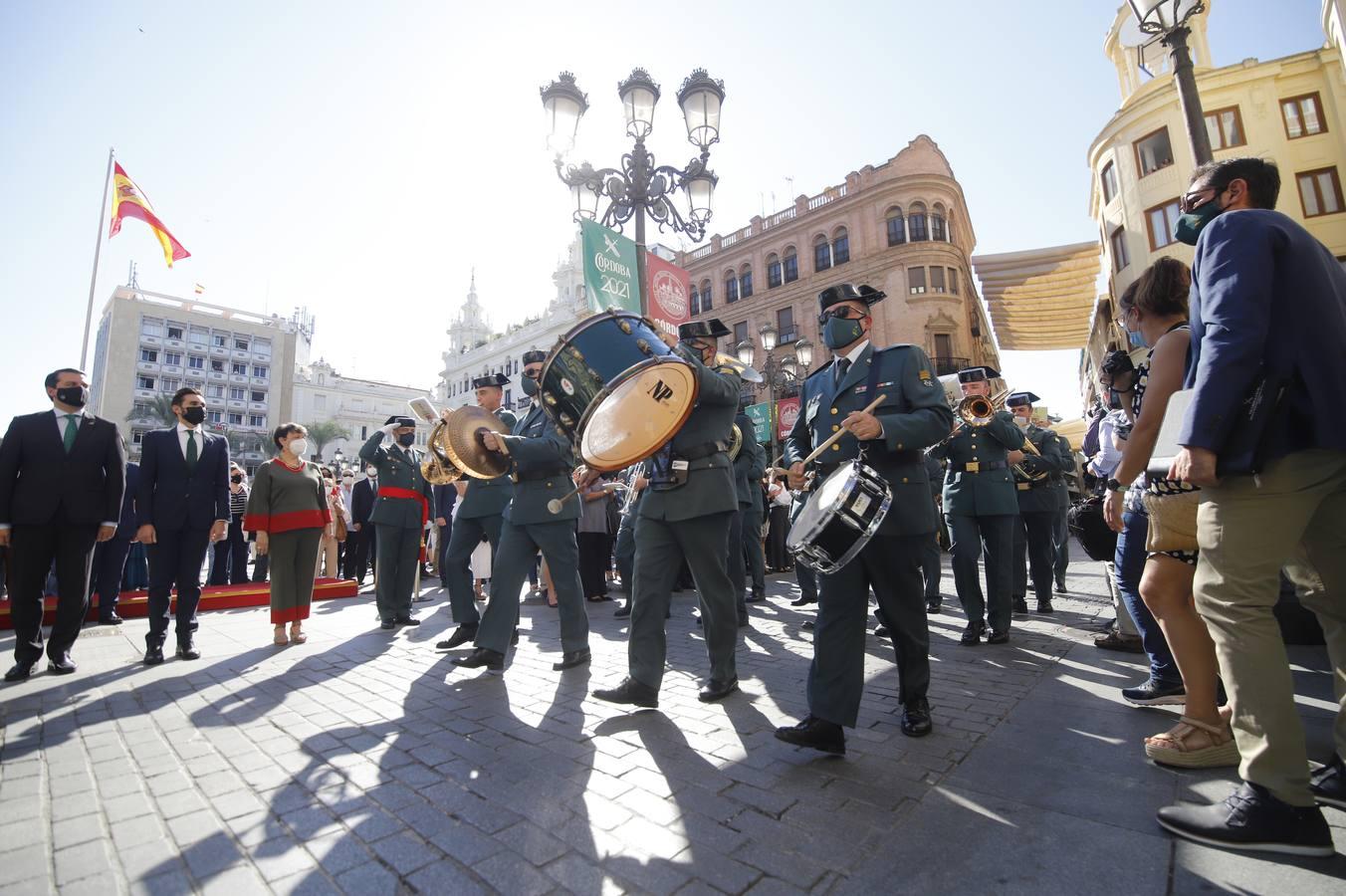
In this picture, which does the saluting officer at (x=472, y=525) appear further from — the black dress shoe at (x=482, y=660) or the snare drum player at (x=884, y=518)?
the snare drum player at (x=884, y=518)

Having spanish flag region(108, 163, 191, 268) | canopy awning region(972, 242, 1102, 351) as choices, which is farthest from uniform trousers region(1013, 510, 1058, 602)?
spanish flag region(108, 163, 191, 268)

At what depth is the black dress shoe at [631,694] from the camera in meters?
3.58

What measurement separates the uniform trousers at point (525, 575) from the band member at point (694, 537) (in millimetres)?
1056

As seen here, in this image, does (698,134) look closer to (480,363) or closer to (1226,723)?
(1226,723)

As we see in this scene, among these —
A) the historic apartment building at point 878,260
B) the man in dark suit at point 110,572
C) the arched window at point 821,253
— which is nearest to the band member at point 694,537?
the man in dark suit at point 110,572

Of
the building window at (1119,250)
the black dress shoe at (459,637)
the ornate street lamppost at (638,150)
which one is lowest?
the black dress shoe at (459,637)

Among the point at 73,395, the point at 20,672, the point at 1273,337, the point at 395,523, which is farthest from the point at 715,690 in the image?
the point at 73,395

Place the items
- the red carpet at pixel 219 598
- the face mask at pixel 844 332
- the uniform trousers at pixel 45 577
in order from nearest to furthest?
1. the face mask at pixel 844 332
2. the uniform trousers at pixel 45 577
3. the red carpet at pixel 219 598

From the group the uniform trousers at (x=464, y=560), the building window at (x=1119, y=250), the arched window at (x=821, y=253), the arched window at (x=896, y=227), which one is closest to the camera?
the uniform trousers at (x=464, y=560)

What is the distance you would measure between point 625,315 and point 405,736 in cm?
258

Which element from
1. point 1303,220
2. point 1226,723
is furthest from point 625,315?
point 1303,220


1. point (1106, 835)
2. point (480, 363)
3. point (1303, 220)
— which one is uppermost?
point (480, 363)

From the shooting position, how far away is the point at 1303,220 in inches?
863

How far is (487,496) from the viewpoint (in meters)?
5.53
